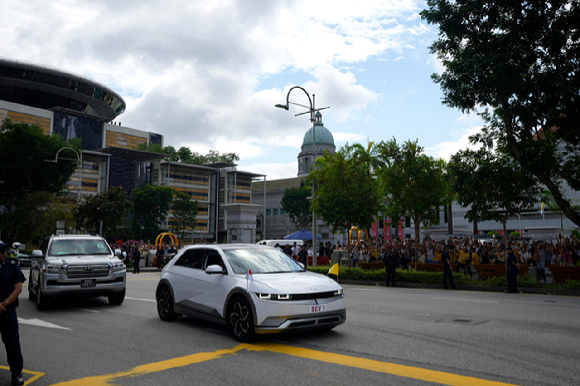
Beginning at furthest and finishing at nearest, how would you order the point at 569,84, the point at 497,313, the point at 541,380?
the point at 569,84 → the point at 497,313 → the point at 541,380

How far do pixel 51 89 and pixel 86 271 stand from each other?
93344 millimetres

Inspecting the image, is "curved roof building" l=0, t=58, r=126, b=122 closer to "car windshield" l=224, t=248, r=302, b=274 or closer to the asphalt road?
the asphalt road

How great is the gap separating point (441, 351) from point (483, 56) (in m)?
13.5

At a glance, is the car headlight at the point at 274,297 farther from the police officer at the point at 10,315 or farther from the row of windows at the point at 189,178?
the row of windows at the point at 189,178

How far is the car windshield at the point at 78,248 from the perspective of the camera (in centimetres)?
1240

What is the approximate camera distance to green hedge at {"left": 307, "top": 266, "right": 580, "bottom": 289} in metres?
17.2

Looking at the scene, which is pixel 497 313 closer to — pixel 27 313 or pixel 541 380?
pixel 541 380

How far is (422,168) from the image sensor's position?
3150 centimetres

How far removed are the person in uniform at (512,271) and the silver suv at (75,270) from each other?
41.2 feet

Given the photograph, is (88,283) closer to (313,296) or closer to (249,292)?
(249,292)

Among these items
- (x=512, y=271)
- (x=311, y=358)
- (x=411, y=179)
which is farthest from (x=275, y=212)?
(x=311, y=358)

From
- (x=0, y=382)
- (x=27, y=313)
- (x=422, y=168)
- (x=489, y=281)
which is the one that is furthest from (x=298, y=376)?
(x=422, y=168)

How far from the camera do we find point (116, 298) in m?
12.6

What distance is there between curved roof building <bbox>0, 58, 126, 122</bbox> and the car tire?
92034 millimetres
